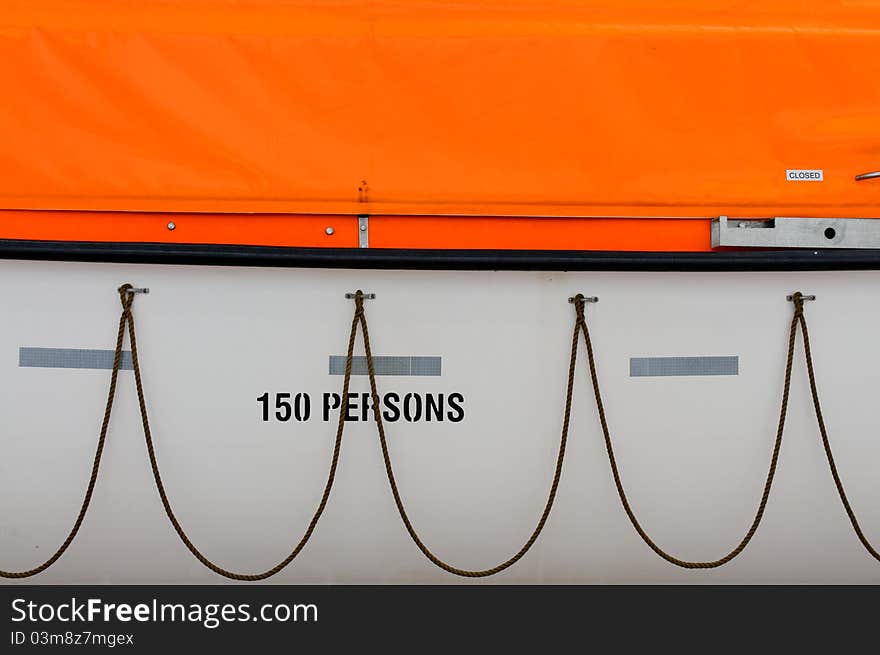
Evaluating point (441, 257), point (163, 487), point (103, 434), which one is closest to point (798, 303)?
point (441, 257)

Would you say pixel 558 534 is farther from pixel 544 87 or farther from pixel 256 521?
pixel 544 87

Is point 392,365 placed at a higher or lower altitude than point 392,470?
higher

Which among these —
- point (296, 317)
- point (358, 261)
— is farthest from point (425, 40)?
point (296, 317)

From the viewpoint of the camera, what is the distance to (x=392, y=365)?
2.35 m

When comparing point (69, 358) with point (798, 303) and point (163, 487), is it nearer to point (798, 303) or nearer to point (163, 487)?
point (163, 487)

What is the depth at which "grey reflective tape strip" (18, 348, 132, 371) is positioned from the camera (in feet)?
7.57

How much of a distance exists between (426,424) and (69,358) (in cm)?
105

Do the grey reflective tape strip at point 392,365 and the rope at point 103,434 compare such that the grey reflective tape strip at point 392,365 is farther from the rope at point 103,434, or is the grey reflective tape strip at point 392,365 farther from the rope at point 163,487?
the rope at point 103,434

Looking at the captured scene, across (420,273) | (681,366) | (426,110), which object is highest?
→ (426,110)

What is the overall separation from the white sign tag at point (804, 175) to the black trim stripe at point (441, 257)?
23 cm

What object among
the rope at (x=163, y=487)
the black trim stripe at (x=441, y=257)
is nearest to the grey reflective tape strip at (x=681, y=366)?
the black trim stripe at (x=441, y=257)

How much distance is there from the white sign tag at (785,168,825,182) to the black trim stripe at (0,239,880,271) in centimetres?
23

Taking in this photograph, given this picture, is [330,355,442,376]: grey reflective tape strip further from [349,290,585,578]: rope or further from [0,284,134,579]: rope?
[0,284,134,579]: rope

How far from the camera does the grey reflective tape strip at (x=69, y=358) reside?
7.57 ft
